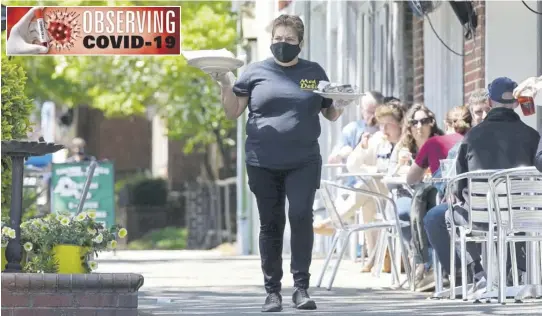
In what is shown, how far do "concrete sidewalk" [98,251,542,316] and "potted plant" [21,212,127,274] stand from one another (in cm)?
47

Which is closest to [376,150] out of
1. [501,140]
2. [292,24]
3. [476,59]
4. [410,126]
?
[476,59]

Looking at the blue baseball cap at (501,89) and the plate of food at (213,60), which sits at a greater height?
the plate of food at (213,60)

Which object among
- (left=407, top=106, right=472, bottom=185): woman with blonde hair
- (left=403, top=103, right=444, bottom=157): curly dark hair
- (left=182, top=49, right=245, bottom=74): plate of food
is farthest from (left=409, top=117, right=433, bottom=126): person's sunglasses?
(left=182, top=49, right=245, bottom=74): plate of food

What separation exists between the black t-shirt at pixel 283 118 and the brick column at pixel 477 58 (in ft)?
14.0

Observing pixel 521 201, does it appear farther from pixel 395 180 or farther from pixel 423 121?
pixel 423 121

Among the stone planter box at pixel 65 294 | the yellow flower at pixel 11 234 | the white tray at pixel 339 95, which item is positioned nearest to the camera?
the stone planter box at pixel 65 294

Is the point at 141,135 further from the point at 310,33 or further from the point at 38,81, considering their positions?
the point at 310,33

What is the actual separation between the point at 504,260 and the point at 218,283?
393 centimetres

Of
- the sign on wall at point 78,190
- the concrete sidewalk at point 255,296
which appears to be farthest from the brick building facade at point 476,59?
the sign on wall at point 78,190

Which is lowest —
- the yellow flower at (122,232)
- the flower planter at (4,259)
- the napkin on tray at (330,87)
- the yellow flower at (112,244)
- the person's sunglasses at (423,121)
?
the flower planter at (4,259)

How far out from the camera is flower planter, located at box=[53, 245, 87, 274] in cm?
893

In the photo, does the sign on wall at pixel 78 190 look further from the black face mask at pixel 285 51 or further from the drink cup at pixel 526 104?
the drink cup at pixel 526 104

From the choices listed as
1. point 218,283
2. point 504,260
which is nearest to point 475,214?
point 504,260

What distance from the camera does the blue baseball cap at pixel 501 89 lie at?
10.0m
